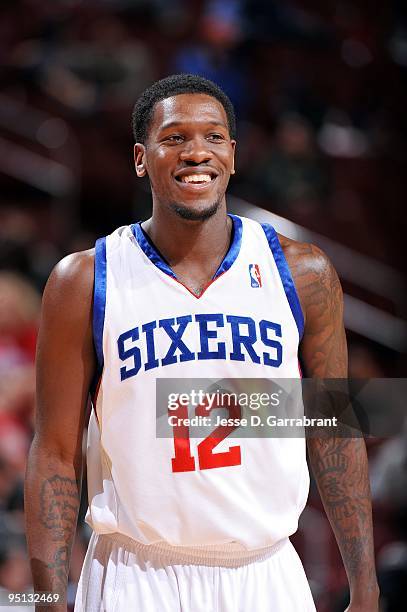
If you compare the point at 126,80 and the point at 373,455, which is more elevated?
the point at 126,80

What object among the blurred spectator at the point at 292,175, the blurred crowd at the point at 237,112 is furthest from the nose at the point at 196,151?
the blurred spectator at the point at 292,175

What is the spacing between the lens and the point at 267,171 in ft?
24.8

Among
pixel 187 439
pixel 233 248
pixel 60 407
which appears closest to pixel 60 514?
pixel 60 407

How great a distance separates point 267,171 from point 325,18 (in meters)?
2.03

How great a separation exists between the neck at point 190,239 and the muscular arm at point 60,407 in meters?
0.28

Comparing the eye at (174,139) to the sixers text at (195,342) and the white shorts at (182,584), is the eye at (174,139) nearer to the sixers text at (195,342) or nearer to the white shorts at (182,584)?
the sixers text at (195,342)

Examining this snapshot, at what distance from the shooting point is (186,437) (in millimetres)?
2699

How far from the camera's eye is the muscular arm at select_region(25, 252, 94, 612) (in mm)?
2707

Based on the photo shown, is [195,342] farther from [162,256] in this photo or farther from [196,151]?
[196,151]

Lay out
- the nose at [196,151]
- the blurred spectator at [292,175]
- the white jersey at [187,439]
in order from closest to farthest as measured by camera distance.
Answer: the white jersey at [187,439], the nose at [196,151], the blurred spectator at [292,175]

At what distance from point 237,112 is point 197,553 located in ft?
18.9

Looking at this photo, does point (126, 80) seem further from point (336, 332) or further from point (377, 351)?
point (336, 332)

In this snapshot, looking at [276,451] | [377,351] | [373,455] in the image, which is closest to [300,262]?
[276,451]

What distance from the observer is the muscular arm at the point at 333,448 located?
2.84 meters
